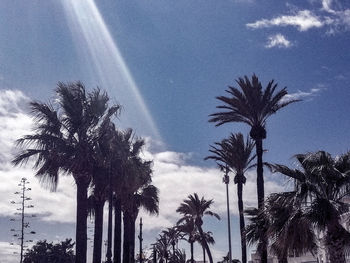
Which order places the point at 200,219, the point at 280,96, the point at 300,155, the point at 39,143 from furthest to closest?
the point at 200,219, the point at 280,96, the point at 39,143, the point at 300,155

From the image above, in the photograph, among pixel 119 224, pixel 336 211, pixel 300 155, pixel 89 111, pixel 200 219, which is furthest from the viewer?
pixel 200 219

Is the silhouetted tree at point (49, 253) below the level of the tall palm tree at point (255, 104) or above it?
below

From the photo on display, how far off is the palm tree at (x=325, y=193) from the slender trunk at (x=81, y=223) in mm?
9625

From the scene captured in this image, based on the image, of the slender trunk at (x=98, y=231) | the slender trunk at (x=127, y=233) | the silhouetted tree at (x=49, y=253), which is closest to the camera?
the slender trunk at (x=98, y=231)

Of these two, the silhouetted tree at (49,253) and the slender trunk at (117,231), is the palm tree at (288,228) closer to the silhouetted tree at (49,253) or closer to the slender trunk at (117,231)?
the slender trunk at (117,231)

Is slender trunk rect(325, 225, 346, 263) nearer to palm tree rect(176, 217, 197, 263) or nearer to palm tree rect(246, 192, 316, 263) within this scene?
palm tree rect(246, 192, 316, 263)

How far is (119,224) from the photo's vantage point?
31609 millimetres

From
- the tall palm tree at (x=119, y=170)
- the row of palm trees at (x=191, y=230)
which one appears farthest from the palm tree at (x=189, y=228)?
the tall palm tree at (x=119, y=170)

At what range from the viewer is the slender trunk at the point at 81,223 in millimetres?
21922

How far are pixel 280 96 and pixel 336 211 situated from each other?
13.0m

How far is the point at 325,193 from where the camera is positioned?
1712 centimetres

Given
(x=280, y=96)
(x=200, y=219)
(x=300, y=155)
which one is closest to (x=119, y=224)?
(x=280, y=96)

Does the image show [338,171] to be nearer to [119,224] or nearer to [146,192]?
[119,224]

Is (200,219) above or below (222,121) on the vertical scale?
below
